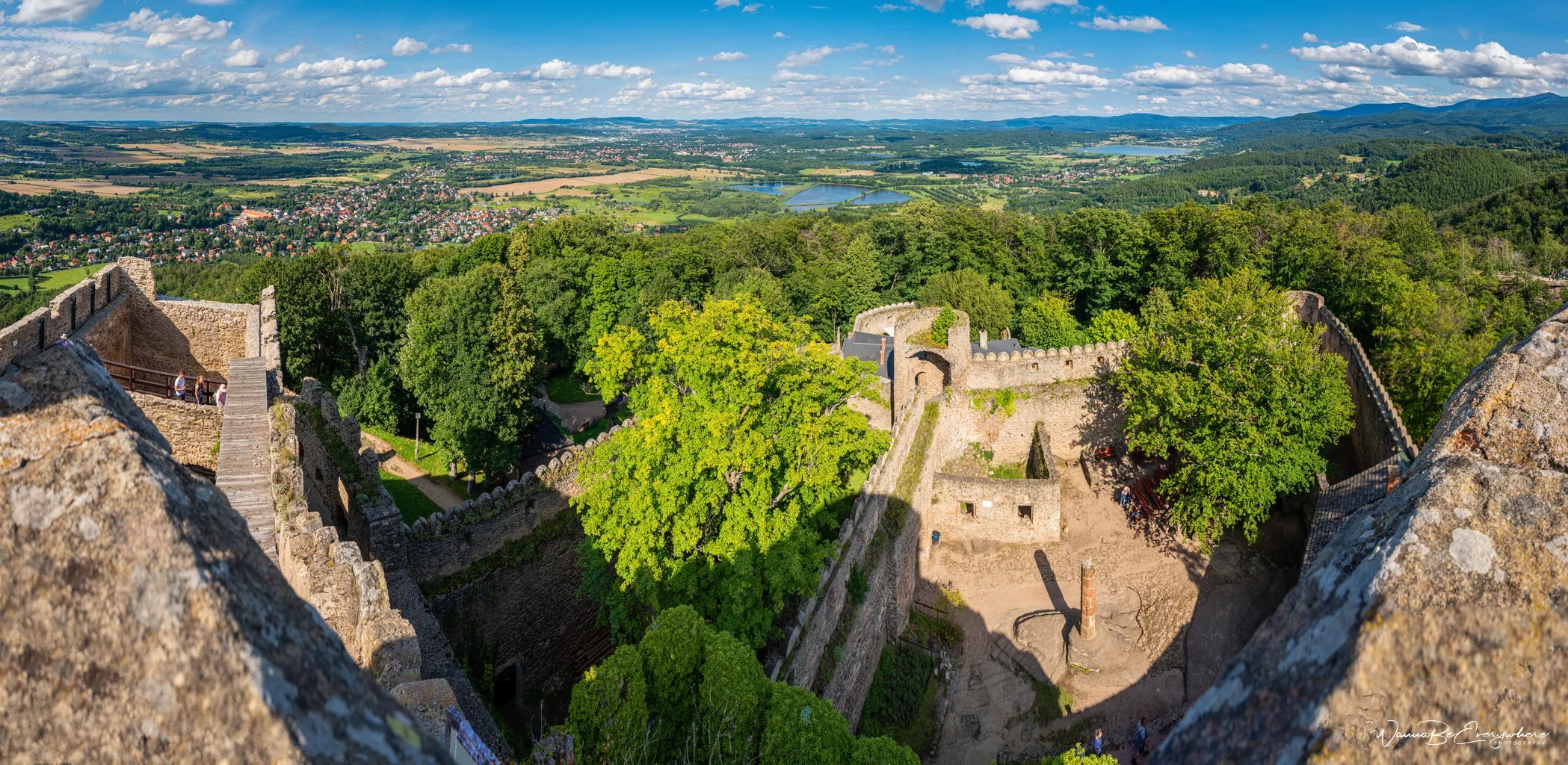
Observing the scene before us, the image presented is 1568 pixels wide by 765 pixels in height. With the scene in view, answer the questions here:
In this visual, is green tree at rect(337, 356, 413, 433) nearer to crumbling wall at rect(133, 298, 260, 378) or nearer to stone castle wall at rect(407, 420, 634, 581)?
crumbling wall at rect(133, 298, 260, 378)

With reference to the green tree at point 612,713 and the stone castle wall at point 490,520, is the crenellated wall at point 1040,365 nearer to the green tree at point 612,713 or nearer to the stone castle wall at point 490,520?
the stone castle wall at point 490,520

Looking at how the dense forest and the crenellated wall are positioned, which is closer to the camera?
the crenellated wall

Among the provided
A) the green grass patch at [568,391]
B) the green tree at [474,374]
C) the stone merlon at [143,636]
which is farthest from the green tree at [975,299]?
the stone merlon at [143,636]

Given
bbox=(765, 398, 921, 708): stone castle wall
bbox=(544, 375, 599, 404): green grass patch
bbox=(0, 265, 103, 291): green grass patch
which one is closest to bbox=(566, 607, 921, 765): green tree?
bbox=(765, 398, 921, 708): stone castle wall

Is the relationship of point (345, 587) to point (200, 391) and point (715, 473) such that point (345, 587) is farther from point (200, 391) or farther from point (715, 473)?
point (200, 391)

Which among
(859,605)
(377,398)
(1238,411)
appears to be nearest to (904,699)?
(859,605)

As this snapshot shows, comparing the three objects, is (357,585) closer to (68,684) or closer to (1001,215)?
(68,684)
